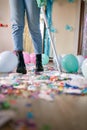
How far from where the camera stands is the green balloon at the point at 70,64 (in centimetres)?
202

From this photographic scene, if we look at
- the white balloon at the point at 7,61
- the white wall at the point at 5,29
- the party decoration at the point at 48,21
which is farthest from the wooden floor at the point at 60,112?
the white wall at the point at 5,29

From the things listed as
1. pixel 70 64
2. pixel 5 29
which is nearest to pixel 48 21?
pixel 5 29

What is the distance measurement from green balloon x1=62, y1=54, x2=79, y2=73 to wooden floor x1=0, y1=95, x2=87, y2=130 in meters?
0.95

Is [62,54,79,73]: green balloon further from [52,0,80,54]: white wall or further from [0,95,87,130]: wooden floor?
[52,0,80,54]: white wall

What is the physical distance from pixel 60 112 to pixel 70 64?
3.94ft

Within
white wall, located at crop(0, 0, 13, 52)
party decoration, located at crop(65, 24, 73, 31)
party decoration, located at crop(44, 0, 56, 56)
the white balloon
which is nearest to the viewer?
the white balloon

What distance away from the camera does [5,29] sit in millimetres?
4062

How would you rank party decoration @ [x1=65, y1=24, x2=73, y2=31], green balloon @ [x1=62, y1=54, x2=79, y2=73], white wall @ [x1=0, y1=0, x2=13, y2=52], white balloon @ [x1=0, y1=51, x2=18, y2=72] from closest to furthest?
1. white balloon @ [x1=0, y1=51, x2=18, y2=72]
2. green balloon @ [x1=62, y1=54, x2=79, y2=73]
3. party decoration @ [x1=65, y1=24, x2=73, y2=31]
4. white wall @ [x1=0, y1=0, x2=13, y2=52]

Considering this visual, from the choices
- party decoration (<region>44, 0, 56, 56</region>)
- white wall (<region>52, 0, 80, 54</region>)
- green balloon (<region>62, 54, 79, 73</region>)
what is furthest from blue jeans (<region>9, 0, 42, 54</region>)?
white wall (<region>52, 0, 80, 54</region>)

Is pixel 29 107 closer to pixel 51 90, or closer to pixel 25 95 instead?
pixel 25 95

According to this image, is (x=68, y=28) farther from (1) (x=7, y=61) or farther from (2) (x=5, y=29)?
(1) (x=7, y=61)

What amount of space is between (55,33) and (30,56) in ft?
4.12

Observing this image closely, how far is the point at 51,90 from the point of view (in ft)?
4.00

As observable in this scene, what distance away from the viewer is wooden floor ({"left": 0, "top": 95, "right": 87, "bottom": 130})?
72cm
